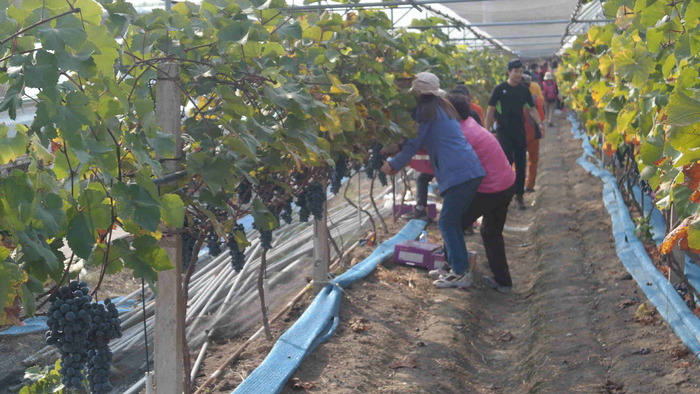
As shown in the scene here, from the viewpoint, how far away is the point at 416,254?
686cm

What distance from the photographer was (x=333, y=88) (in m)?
4.35

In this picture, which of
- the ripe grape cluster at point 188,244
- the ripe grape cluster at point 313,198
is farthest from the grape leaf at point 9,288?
the ripe grape cluster at point 313,198

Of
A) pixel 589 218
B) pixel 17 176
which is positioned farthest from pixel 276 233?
pixel 17 176

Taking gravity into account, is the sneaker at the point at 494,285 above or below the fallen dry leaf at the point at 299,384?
below

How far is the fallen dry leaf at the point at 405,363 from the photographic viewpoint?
15.7 ft

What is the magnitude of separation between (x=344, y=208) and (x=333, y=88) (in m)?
5.08

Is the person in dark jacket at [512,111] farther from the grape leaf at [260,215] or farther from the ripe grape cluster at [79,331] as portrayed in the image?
the ripe grape cluster at [79,331]

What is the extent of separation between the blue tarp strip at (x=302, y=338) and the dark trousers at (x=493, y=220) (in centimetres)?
86

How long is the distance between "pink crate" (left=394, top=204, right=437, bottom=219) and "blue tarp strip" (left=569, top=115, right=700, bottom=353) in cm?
169

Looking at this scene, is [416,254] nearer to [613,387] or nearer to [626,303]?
[626,303]

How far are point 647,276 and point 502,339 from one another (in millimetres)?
1075

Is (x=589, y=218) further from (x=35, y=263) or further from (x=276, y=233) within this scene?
(x=35, y=263)

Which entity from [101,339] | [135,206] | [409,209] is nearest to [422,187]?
[409,209]

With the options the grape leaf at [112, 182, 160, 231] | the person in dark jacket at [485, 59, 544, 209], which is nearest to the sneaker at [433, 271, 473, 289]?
the person in dark jacket at [485, 59, 544, 209]
